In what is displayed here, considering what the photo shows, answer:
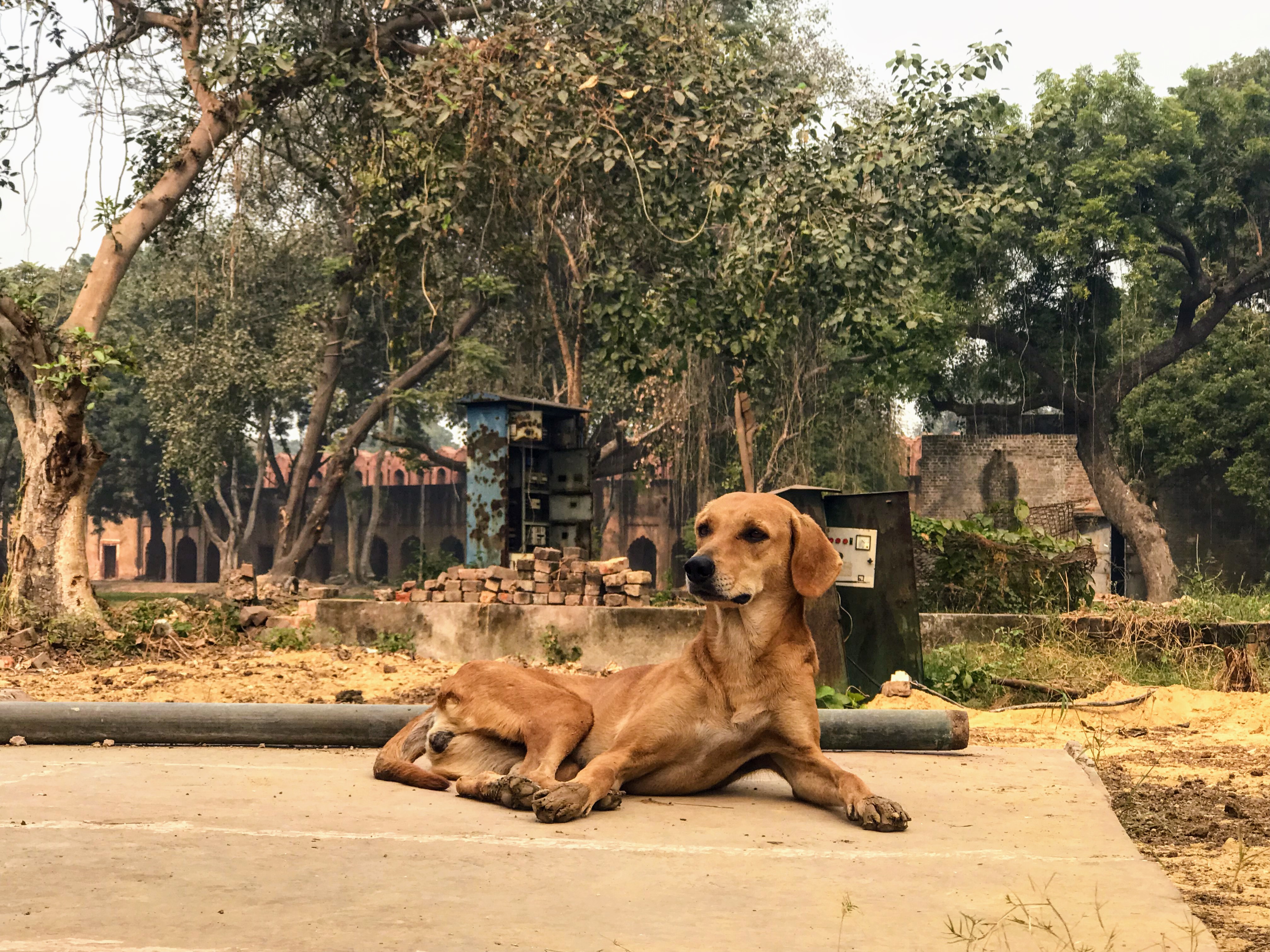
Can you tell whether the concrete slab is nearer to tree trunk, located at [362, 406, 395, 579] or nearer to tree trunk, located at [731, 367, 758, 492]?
tree trunk, located at [731, 367, 758, 492]

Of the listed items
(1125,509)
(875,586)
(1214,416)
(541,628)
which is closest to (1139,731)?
(875,586)

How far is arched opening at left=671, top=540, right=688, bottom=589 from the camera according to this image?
31.2 metres

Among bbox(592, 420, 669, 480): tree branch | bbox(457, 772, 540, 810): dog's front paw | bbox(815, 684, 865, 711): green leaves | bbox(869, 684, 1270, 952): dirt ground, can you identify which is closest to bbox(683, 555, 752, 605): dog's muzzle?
bbox(457, 772, 540, 810): dog's front paw

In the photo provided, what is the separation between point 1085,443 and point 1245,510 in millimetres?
4100

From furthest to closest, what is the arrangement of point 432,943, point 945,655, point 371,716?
point 945,655 → point 371,716 → point 432,943

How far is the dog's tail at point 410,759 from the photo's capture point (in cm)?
467

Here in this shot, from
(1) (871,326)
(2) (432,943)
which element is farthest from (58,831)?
(1) (871,326)

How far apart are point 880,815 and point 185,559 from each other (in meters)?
46.6

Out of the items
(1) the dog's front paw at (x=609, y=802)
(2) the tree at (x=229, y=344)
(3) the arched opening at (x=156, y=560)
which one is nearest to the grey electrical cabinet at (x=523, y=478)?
(1) the dog's front paw at (x=609, y=802)

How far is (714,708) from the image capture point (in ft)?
14.1

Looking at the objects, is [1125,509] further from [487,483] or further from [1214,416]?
[487,483]

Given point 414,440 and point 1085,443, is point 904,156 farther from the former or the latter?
point 414,440

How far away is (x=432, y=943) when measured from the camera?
2.55 meters

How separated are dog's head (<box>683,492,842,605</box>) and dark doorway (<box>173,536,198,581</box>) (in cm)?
4555
